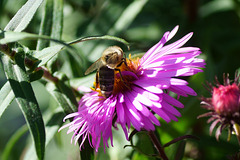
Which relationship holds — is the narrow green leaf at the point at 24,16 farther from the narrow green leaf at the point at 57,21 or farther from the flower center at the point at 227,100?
the flower center at the point at 227,100

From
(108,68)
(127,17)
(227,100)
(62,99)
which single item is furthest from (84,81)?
(227,100)

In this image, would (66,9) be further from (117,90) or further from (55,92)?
(117,90)

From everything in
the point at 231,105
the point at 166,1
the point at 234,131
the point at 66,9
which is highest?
the point at 66,9

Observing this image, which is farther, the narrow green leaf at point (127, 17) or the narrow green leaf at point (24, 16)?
the narrow green leaf at point (127, 17)

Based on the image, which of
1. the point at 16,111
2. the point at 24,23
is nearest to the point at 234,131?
the point at 24,23

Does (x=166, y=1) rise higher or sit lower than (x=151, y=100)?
higher

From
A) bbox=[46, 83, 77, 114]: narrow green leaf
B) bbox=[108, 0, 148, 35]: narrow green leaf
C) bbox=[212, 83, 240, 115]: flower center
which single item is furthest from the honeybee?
bbox=[108, 0, 148, 35]: narrow green leaf

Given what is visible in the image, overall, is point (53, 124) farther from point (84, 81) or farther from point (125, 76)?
point (125, 76)

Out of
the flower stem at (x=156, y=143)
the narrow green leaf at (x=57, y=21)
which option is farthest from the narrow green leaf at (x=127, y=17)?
the flower stem at (x=156, y=143)
